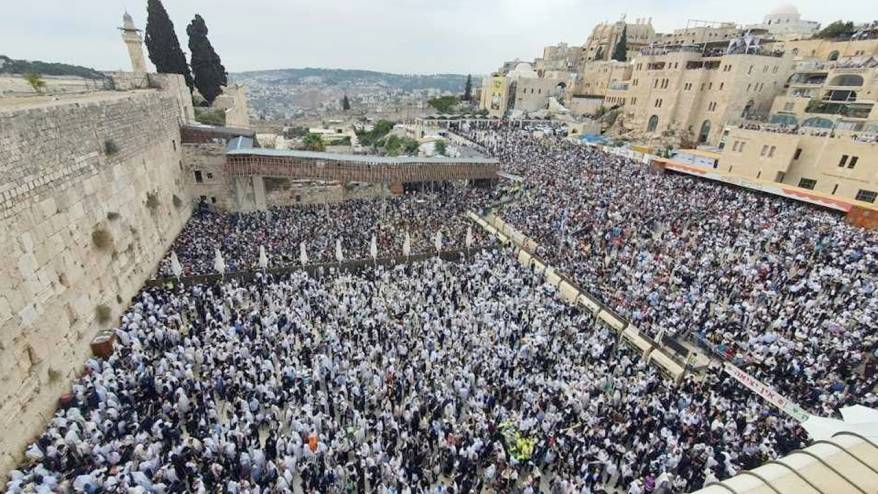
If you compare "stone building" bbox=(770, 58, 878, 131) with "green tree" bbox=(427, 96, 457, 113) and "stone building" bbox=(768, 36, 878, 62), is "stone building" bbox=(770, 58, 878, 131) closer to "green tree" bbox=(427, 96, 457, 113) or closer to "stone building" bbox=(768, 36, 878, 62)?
"stone building" bbox=(768, 36, 878, 62)

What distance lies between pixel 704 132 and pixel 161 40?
4176cm

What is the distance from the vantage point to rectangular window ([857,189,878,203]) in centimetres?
1938

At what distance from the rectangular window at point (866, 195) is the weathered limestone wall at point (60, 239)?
31630 millimetres

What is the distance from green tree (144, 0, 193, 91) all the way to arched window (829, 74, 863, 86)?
46673 mm

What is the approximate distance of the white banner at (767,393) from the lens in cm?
944

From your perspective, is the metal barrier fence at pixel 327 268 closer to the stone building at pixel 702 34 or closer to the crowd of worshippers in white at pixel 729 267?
the crowd of worshippers in white at pixel 729 267

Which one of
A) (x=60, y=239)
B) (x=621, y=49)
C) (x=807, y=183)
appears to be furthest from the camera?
(x=621, y=49)

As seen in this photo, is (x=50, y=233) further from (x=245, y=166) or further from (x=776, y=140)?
(x=776, y=140)

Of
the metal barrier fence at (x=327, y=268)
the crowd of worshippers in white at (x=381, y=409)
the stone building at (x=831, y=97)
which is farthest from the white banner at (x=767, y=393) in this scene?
the stone building at (x=831, y=97)

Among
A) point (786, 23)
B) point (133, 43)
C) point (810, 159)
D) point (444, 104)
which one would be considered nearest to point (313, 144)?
point (133, 43)

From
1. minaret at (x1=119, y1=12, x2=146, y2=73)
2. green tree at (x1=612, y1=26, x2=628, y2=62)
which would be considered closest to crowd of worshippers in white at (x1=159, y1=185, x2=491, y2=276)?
minaret at (x1=119, y1=12, x2=146, y2=73)

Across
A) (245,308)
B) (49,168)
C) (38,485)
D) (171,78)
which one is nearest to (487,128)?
(171,78)

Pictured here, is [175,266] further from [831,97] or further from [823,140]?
[831,97]

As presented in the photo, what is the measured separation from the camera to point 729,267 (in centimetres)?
1470
